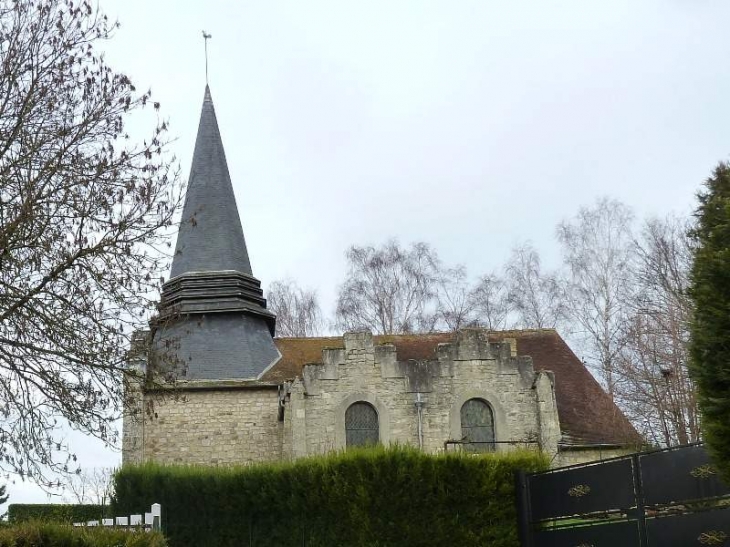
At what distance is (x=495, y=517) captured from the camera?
13.7m

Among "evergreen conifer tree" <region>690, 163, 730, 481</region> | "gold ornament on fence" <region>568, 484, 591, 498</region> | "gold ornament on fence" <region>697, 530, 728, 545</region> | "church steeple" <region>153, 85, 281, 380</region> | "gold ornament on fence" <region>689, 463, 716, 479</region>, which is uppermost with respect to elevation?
"church steeple" <region>153, 85, 281, 380</region>

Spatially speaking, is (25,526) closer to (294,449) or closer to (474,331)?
(294,449)

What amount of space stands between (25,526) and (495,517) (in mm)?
7077

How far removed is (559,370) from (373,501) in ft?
38.9

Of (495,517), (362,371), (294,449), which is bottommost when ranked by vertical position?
(495,517)

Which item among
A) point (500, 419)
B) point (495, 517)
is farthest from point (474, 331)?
point (495, 517)

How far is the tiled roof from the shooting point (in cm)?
2250

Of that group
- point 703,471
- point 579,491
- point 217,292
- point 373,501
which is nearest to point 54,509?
point 217,292

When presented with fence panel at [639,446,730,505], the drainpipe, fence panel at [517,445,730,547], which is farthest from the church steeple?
fence panel at [639,446,730,505]

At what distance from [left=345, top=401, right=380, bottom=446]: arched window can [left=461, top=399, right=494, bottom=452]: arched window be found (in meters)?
2.19

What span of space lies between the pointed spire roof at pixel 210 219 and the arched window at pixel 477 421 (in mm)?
8047

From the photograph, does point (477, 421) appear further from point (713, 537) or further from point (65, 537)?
point (65, 537)

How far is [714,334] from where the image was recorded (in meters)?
7.14

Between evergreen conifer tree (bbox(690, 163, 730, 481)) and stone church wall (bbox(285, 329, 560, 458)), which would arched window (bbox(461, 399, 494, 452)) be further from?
evergreen conifer tree (bbox(690, 163, 730, 481))
